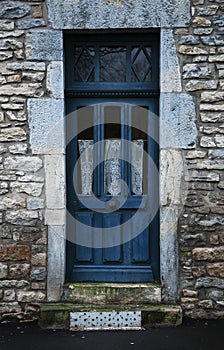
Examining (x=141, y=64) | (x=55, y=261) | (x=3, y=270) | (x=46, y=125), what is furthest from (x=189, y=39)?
(x=3, y=270)

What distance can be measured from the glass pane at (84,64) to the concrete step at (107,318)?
2.30m

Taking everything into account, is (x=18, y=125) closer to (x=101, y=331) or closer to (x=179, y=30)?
(x=179, y=30)

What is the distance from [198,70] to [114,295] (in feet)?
7.62

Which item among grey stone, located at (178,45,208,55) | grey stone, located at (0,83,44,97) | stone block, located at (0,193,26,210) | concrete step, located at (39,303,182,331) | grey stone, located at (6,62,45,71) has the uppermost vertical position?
grey stone, located at (178,45,208,55)

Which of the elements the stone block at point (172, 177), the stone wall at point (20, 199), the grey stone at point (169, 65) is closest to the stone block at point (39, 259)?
the stone wall at point (20, 199)

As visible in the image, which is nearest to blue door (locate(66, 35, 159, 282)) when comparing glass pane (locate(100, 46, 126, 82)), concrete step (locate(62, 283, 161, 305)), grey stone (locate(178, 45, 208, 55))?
glass pane (locate(100, 46, 126, 82))

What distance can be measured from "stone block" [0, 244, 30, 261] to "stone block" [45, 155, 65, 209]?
482 mm

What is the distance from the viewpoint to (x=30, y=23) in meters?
4.38

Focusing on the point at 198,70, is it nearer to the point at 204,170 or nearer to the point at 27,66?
the point at 204,170

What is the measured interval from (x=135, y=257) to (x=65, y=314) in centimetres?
91

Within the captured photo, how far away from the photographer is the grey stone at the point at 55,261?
14.6ft

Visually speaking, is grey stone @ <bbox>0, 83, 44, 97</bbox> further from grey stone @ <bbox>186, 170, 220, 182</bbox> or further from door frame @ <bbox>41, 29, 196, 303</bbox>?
grey stone @ <bbox>186, 170, 220, 182</bbox>

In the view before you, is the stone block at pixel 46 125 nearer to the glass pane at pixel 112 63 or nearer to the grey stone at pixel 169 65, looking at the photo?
the glass pane at pixel 112 63

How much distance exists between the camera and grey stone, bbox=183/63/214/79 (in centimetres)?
434
